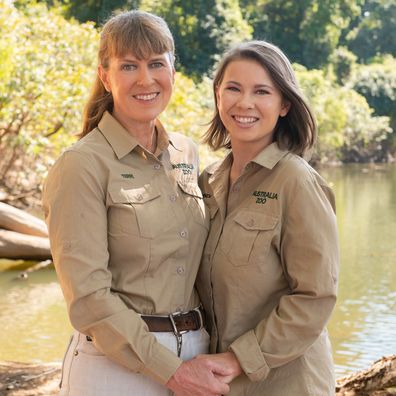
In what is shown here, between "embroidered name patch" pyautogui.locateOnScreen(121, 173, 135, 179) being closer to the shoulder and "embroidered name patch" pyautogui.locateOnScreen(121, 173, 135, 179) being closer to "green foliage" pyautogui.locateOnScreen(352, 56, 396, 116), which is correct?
the shoulder

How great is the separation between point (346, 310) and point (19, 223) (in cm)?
396

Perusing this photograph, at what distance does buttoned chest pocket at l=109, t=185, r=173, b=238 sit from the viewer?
229 centimetres

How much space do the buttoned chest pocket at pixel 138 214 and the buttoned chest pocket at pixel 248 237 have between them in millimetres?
195

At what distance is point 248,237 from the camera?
2.38m

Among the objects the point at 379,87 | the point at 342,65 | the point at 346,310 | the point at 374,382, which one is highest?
the point at 374,382

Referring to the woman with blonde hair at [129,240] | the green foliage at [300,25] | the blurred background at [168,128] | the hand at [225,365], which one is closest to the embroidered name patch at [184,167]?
the woman with blonde hair at [129,240]

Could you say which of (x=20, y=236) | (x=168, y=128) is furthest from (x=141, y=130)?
(x=168, y=128)

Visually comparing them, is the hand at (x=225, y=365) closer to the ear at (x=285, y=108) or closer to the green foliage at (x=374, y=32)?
the ear at (x=285, y=108)

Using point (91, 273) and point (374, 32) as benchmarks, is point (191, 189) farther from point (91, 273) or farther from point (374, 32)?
point (374, 32)

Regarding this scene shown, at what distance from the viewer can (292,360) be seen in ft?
7.77

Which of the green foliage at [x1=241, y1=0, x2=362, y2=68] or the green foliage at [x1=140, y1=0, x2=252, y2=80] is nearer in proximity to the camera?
the green foliage at [x1=140, y1=0, x2=252, y2=80]

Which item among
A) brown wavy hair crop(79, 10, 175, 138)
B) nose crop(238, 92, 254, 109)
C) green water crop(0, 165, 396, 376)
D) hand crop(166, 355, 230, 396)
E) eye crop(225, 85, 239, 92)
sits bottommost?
green water crop(0, 165, 396, 376)

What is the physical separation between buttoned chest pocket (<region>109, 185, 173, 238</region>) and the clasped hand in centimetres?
39

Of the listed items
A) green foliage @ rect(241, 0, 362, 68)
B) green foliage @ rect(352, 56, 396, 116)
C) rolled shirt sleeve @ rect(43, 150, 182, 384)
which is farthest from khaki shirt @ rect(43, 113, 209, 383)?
green foliage @ rect(241, 0, 362, 68)
